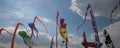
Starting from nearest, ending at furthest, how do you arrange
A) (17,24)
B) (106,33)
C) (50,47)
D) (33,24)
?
(17,24) → (33,24) → (106,33) → (50,47)

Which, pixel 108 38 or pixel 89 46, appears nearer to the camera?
pixel 108 38

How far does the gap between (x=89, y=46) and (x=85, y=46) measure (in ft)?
7.81

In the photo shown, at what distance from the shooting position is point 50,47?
391 feet

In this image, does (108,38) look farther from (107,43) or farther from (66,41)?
(66,41)

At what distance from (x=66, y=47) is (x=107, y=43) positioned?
2016 cm

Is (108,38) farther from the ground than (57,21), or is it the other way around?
(57,21)

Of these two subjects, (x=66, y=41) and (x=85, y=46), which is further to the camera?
(x=85, y=46)

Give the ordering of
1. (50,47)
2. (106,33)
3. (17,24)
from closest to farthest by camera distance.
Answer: (17,24) < (106,33) < (50,47)


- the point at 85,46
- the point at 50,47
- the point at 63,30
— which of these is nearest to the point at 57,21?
the point at 63,30

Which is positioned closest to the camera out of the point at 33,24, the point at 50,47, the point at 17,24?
the point at 17,24

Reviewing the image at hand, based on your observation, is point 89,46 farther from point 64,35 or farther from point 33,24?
point 33,24

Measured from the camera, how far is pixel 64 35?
109062 millimetres

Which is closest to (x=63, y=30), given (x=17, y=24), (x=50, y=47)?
(x=50, y=47)

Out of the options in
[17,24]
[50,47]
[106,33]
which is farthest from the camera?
[50,47]
